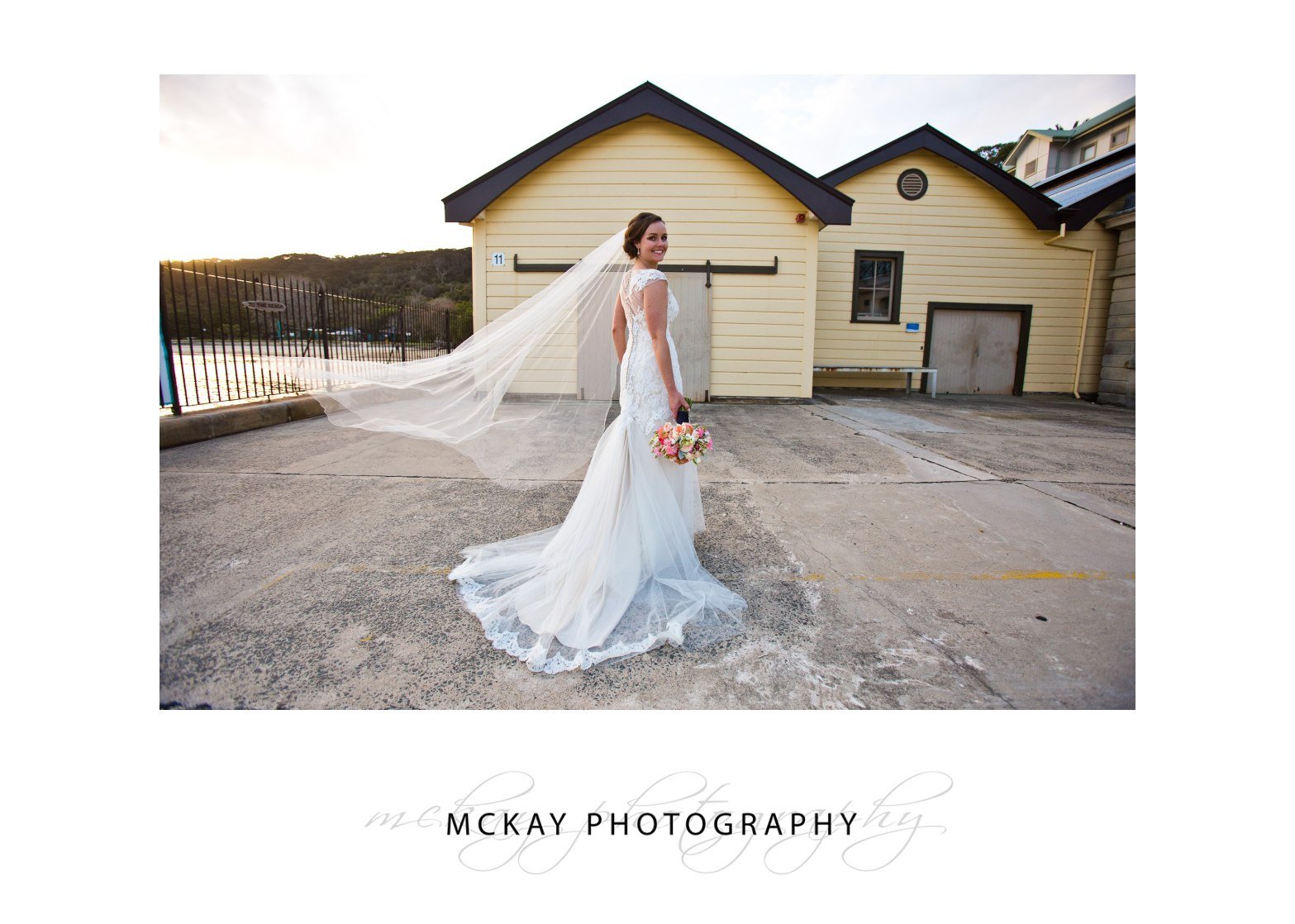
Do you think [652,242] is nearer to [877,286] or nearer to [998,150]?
[877,286]

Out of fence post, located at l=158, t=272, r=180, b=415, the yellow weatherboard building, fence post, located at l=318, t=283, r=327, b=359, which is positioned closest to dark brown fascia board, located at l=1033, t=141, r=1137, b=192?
the yellow weatherboard building

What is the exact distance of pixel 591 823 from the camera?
1.77 metres

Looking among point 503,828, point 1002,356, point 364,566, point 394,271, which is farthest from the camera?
point 394,271

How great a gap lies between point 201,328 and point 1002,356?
1465cm

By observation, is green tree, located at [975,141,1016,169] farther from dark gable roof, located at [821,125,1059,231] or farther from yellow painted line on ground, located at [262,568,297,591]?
yellow painted line on ground, located at [262,568,297,591]

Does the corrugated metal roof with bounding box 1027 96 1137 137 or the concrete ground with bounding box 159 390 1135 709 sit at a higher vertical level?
the corrugated metal roof with bounding box 1027 96 1137 137

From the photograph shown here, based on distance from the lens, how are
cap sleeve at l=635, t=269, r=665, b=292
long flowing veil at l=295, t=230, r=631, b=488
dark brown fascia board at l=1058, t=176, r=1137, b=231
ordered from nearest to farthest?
cap sleeve at l=635, t=269, r=665, b=292 < long flowing veil at l=295, t=230, r=631, b=488 < dark brown fascia board at l=1058, t=176, r=1137, b=231

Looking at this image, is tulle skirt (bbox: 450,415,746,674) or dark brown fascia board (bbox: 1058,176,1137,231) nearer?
tulle skirt (bbox: 450,415,746,674)

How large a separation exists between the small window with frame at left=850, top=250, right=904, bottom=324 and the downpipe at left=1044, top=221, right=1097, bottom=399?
3256 millimetres

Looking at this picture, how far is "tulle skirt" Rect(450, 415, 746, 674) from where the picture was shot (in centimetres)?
245

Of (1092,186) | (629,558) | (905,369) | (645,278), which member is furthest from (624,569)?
(1092,186)

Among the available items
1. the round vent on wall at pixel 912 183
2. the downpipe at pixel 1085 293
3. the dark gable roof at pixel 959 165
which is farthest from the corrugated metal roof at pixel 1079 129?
the round vent on wall at pixel 912 183

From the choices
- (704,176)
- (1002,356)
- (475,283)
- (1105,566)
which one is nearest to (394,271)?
(475,283)
